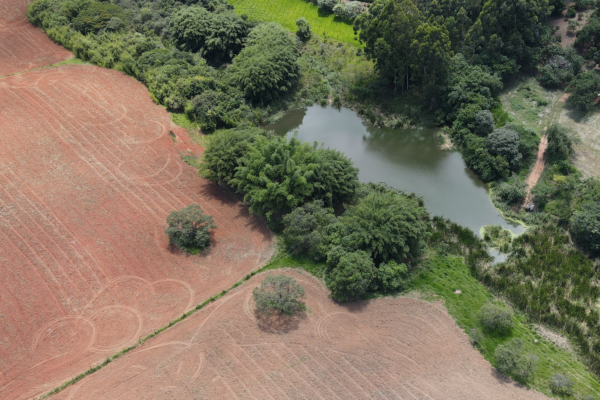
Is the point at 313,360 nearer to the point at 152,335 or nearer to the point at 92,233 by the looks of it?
the point at 152,335

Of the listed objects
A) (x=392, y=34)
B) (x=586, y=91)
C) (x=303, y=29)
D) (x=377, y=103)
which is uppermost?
(x=586, y=91)

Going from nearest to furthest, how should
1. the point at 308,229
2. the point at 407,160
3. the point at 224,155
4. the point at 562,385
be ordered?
the point at 562,385
the point at 308,229
the point at 224,155
the point at 407,160

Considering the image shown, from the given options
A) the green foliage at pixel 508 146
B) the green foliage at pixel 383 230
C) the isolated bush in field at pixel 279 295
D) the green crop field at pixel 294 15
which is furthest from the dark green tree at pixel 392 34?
the isolated bush in field at pixel 279 295

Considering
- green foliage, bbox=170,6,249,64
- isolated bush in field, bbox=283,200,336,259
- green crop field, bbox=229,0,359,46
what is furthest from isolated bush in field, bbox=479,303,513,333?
green foliage, bbox=170,6,249,64

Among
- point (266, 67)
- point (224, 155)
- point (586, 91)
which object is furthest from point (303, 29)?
point (586, 91)

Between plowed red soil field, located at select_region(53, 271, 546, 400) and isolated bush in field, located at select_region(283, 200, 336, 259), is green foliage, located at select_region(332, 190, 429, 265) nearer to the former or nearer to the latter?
isolated bush in field, located at select_region(283, 200, 336, 259)

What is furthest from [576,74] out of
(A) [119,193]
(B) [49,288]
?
(B) [49,288]
